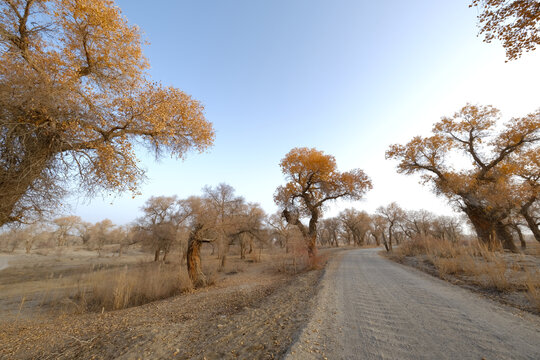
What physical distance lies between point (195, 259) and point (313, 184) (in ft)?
34.3

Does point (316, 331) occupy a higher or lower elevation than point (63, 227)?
lower

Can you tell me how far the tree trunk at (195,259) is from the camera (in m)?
9.58

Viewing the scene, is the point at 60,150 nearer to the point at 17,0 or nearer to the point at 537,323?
the point at 17,0

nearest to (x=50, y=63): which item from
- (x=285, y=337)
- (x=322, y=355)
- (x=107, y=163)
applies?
(x=107, y=163)

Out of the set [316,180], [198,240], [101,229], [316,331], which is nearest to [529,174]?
[316,180]

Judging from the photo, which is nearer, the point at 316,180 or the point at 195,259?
the point at 195,259

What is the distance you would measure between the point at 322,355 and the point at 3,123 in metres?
7.21

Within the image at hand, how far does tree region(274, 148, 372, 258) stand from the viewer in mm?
15312

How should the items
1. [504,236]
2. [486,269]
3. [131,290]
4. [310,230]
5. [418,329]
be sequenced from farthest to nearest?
1. [310,230]
2. [504,236]
3. [131,290]
4. [486,269]
5. [418,329]

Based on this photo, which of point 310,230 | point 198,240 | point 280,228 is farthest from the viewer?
point 280,228

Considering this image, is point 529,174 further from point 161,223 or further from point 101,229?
point 101,229

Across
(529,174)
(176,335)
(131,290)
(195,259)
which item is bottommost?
(131,290)

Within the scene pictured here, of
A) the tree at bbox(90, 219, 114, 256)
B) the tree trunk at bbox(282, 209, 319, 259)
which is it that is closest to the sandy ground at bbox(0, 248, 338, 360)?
the tree trunk at bbox(282, 209, 319, 259)

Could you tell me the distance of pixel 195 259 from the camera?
993 centimetres
